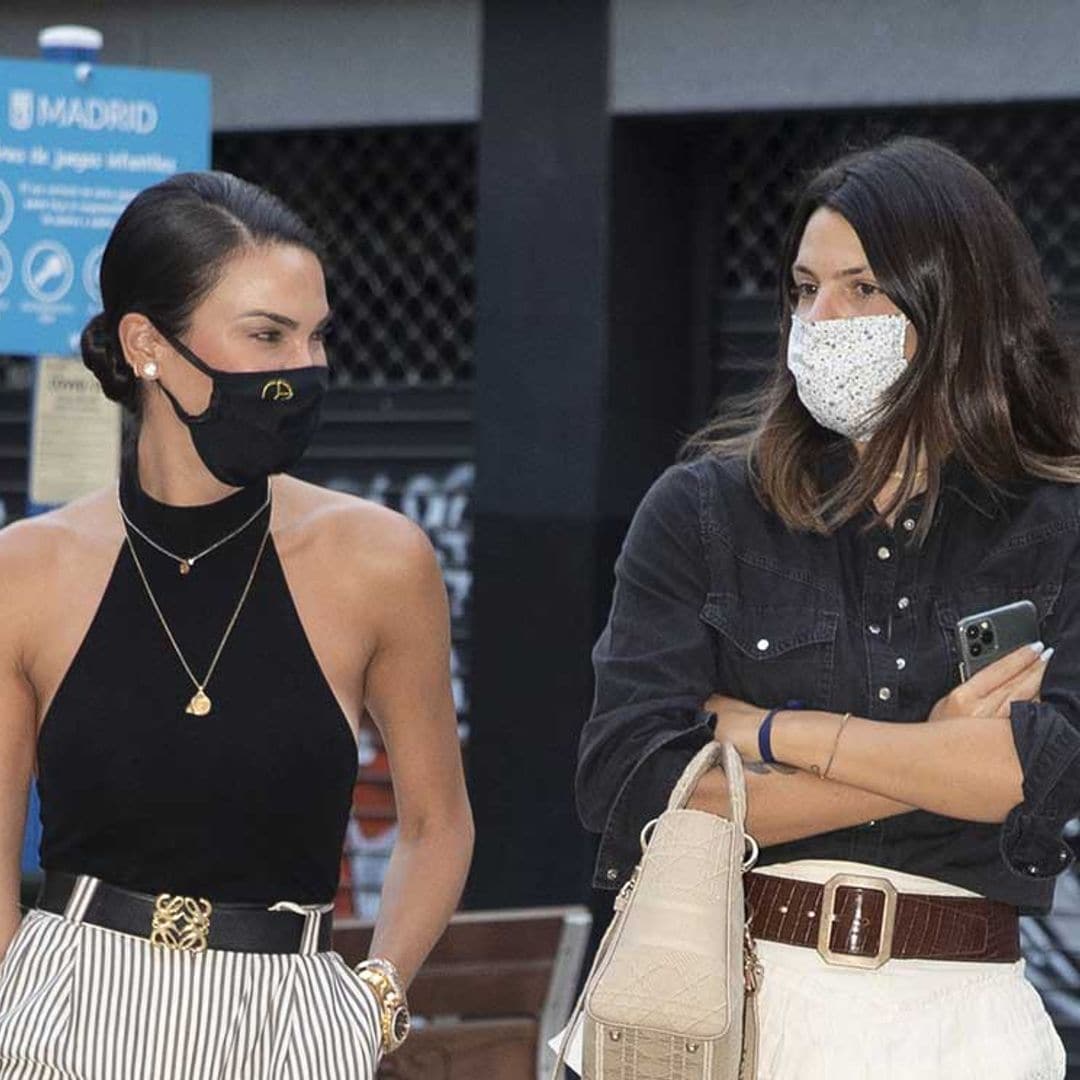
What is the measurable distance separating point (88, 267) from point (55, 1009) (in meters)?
3.04

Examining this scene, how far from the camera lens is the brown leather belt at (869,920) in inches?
134

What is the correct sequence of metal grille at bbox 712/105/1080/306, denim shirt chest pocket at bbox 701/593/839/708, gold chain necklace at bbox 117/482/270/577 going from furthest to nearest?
metal grille at bbox 712/105/1080/306 < gold chain necklace at bbox 117/482/270/577 < denim shirt chest pocket at bbox 701/593/839/708

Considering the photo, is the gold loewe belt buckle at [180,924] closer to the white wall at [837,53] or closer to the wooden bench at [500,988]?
the wooden bench at [500,988]

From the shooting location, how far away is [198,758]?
3648 mm

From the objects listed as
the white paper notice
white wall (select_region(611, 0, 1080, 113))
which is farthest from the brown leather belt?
white wall (select_region(611, 0, 1080, 113))

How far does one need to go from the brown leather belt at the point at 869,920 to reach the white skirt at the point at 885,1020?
2 cm

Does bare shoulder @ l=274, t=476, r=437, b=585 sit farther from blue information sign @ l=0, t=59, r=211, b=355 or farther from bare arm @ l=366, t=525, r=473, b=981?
blue information sign @ l=0, t=59, r=211, b=355

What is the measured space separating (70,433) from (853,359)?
11.1ft

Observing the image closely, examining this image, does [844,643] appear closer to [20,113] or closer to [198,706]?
[198,706]

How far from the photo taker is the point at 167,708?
12.1 ft

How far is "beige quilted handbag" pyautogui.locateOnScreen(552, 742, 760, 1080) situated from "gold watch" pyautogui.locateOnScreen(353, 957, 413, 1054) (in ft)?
1.49

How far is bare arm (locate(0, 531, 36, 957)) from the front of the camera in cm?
370

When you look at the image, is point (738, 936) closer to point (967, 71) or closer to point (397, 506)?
point (967, 71)

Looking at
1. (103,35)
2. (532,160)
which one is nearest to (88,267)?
(532,160)
